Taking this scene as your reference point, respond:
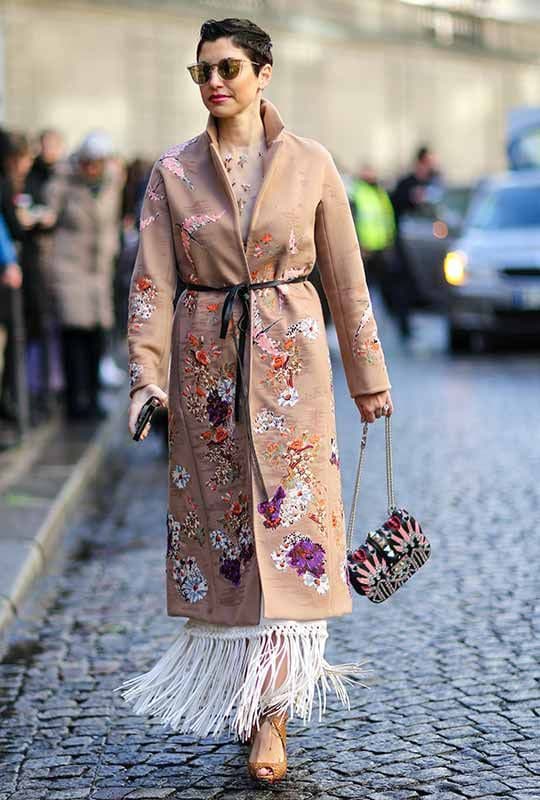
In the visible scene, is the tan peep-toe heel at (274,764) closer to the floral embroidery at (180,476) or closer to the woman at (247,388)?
the woman at (247,388)

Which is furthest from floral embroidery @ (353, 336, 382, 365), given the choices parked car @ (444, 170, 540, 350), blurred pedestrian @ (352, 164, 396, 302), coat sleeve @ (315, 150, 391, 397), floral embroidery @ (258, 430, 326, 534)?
blurred pedestrian @ (352, 164, 396, 302)

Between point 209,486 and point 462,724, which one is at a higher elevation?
point 209,486

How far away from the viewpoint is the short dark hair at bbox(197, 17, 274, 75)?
15.0 ft

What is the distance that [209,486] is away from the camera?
4672 millimetres

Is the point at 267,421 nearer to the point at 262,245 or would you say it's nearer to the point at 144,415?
the point at 144,415

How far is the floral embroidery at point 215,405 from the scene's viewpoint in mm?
4652

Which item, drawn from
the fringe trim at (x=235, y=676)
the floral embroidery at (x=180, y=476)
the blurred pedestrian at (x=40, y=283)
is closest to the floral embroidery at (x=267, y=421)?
the floral embroidery at (x=180, y=476)

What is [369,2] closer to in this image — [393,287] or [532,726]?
[393,287]

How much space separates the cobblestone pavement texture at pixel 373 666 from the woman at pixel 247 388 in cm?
21

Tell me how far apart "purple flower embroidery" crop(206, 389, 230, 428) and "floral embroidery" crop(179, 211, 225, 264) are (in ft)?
1.10

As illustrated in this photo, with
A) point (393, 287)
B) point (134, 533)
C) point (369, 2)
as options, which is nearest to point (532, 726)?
point (134, 533)

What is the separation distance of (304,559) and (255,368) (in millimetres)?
471

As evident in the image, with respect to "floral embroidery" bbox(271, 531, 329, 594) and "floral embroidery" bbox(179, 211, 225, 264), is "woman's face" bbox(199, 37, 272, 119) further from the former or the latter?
"floral embroidery" bbox(271, 531, 329, 594)

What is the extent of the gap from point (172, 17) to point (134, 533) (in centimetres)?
3023
